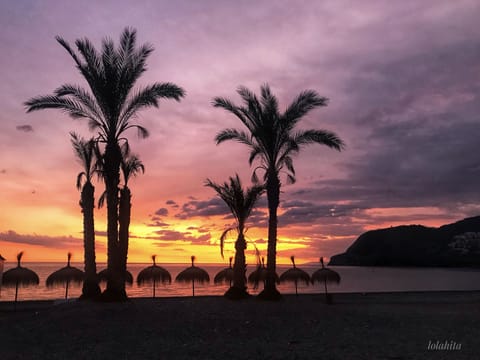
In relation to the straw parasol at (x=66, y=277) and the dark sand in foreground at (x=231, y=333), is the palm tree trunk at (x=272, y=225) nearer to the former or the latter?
the dark sand in foreground at (x=231, y=333)

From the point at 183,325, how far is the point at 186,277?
19403mm

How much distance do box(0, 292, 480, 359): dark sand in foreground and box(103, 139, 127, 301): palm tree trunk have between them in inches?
72.4

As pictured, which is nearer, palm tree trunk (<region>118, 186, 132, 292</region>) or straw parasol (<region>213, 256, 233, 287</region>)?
palm tree trunk (<region>118, 186, 132, 292</region>)

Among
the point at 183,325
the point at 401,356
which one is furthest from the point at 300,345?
the point at 183,325

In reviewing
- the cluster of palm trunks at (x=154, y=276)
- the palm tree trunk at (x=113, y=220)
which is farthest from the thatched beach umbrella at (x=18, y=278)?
the palm tree trunk at (x=113, y=220)

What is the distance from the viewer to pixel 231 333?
14.6 meters

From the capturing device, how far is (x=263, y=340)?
Answer: 13.7m

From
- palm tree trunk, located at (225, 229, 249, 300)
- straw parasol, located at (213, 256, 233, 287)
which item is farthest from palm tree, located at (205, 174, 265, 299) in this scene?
straw parasol, located at (213, 256, 233, 287)

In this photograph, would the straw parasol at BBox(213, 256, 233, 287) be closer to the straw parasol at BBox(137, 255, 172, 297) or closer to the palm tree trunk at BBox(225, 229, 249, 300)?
the straw parasol at BBox(137, 255, 172, 297)

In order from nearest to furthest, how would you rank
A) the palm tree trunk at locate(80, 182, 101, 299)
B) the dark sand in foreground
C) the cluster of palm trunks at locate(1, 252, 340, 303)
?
the dark sand in foreground < the palm tree trunk at locate(80, 182, 101, 299) < the cluster of palm trunks at locate(1, 252, 340, 303)

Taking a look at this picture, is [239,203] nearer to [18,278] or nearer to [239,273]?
[239,273]

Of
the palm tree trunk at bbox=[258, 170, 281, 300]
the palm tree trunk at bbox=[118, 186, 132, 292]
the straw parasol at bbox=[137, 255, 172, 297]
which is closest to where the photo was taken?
the palm tree trunk at bbox=[118, 186, 132, 292]

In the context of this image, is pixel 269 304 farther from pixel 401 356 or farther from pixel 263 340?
pixel 401 356

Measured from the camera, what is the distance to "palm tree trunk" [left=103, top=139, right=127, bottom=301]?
21531mm
